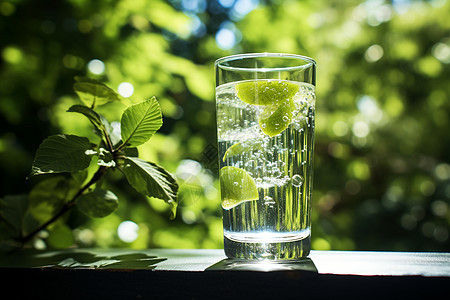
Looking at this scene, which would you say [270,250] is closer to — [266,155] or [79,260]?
[266,155]

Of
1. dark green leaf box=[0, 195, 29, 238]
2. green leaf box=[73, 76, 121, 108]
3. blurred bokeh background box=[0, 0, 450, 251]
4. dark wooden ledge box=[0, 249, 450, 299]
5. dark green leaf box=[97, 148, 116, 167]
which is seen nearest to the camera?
dark wooden ledge box=[0, 249, 450, 299]

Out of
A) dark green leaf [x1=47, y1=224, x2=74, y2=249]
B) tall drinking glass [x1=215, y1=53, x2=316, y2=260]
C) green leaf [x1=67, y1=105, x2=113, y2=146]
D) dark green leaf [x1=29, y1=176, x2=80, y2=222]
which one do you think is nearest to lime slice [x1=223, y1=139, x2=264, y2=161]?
tall drinking glass [x1=215, y1=53, x2=316, y2=260]

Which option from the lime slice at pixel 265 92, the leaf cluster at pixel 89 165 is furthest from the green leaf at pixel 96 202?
the lime slice at pixel 265 92

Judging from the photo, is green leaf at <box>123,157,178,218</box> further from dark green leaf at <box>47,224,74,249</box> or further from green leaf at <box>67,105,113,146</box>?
dark green leaf at <box>47,224,74,249</box>

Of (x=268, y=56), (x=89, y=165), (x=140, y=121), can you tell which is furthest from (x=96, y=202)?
(x=268, y=56)

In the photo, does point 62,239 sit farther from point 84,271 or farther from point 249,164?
point 249,164

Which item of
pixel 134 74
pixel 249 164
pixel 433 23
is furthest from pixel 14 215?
pixel 433 23
